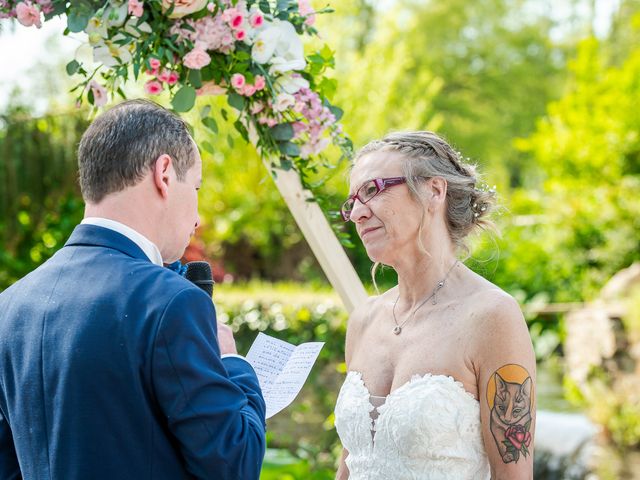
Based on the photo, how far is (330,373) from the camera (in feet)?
20.1

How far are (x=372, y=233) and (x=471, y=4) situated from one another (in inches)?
1146

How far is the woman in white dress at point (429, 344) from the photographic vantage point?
2215 mm

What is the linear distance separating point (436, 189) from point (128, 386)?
1.25 meters

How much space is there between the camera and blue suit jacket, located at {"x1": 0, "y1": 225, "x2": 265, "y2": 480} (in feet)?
5.27

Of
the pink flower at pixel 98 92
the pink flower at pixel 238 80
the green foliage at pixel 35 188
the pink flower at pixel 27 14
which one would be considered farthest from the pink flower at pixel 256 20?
the green foliage at pixel 35 188

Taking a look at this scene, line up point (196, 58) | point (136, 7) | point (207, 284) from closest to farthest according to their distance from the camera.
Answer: point (207, 284) < point (136, 7) < point (196, 58)

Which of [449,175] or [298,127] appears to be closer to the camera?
[449,175]

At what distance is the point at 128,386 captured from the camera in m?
1.61

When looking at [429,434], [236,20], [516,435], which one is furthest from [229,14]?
[516,435]

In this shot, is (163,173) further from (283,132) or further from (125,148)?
(283,132)

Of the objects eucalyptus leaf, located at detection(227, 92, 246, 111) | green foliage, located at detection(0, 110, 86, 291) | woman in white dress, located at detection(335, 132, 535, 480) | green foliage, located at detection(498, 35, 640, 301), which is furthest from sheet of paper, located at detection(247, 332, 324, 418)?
green foliage, located at detection(498, 35, 640, 301)

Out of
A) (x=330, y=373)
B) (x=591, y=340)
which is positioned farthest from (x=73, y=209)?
(x=591, y=340)

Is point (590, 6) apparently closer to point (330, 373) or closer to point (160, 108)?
point (330, 373)

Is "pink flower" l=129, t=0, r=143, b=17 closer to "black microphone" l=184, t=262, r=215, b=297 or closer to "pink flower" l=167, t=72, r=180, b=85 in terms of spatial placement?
"pink flower" l=167, t=72, r=180, b=85
